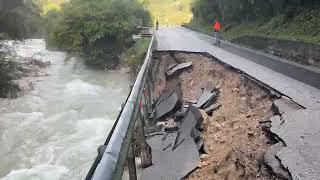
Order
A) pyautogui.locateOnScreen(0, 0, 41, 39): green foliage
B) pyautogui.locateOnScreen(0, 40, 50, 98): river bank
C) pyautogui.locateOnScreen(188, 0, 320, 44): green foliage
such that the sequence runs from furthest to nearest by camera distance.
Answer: pyautogui.locateOnScreen(0, 0, 41, 39): green foliage, pyautogui.locateOnScreen(0, 40, 50, 98): river bank, pyautogui.locateOnScreen(188, 0, 320, 44): green foliage

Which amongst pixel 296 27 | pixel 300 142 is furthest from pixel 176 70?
pixel 296 27

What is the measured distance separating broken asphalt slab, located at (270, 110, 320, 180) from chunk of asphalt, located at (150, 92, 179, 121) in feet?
12.3

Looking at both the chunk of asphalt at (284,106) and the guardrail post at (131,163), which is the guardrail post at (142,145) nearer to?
the guardrail post at (131,163)

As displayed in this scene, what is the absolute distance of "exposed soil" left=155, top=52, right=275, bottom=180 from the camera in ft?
19.4

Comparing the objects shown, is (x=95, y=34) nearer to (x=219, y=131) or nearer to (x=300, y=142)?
(x=219, y=131)

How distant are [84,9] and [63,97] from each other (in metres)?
16.8

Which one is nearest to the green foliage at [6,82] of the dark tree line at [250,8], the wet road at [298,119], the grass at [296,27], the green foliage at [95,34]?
the green foliage at [95,34]

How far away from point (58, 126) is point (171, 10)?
10836 cm

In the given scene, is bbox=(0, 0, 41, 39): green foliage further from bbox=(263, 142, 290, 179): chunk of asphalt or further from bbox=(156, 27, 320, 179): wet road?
bbox=(263, 142, 290, 179): chunk of asphalt

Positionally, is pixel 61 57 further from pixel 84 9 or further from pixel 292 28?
pixel 292 28

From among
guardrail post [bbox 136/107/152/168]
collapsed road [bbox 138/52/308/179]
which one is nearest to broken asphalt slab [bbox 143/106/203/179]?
collapsed road [bbox 138/52/308/179]

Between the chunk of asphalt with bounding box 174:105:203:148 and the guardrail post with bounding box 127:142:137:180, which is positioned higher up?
the guardrail post with bounding box 127:142:137:180

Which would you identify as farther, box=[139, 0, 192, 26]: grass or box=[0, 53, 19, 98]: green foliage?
box=[139, 0, 192, 26]: grass

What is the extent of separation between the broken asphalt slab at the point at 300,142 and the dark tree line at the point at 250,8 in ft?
54.2
